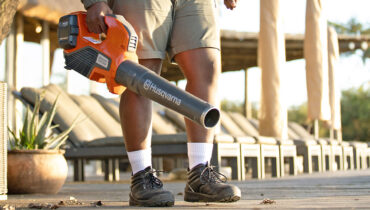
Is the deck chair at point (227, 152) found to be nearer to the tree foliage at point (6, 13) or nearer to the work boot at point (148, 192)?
the tree foliage at point (6, 13)

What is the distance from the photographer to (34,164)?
3.61m

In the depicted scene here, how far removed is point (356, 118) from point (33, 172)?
21.1 meters

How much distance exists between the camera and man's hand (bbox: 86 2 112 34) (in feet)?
6.26

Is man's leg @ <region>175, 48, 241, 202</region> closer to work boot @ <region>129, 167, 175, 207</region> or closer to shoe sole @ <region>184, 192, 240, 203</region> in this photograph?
shoe sole @ <region>184, 192, 240, 203</region>

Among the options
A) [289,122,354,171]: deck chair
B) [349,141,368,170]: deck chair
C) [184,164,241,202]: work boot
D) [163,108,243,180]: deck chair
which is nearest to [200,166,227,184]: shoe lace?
[184,164,241,202]: work boot

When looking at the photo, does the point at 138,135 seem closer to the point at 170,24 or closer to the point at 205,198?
the point at 205,198

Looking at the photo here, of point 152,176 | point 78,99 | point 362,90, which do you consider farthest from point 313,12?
point 362,90

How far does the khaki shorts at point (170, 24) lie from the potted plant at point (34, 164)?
5.30ft

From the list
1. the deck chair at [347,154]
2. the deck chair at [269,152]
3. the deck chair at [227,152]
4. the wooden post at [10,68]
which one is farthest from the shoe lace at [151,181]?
the wooden post at [10,68]

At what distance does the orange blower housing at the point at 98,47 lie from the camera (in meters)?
1.77

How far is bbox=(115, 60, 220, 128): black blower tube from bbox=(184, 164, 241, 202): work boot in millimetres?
627

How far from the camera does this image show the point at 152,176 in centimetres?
217

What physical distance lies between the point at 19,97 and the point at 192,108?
4496 millimetres

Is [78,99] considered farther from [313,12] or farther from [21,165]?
[313,12]
